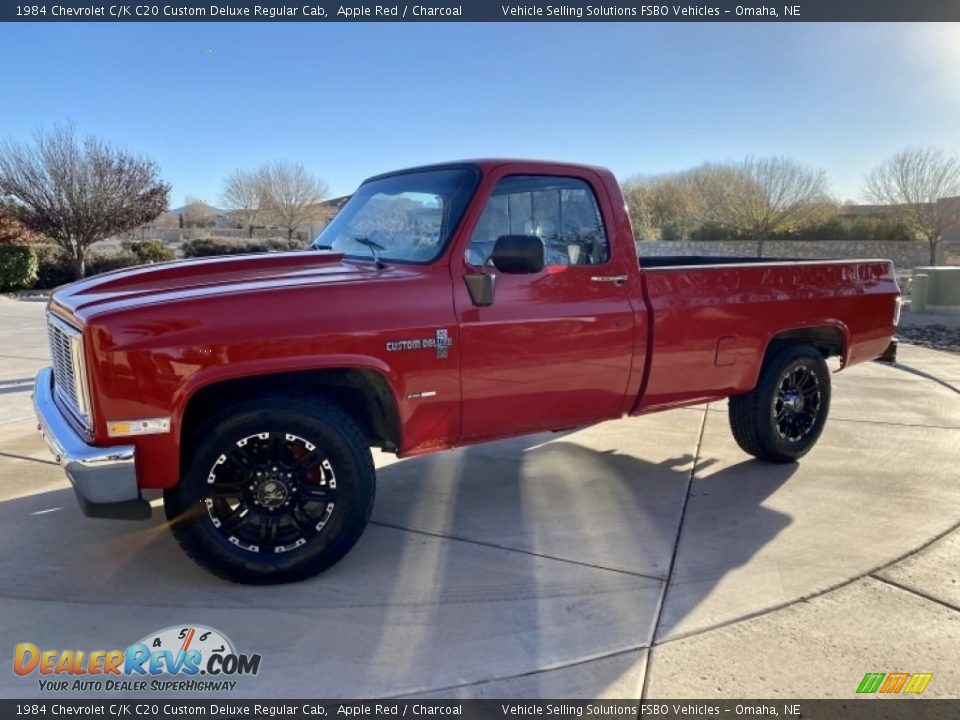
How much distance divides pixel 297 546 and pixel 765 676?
213 centimetres

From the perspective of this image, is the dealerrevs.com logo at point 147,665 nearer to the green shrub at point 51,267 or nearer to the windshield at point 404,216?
the windshield at point 404,216

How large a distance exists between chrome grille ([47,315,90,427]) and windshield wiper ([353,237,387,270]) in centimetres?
148

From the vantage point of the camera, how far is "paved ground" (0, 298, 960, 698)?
291 cm

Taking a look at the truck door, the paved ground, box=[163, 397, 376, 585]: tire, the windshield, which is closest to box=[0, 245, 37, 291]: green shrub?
the paved ground

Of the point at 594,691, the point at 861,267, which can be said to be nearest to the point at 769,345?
the point at 861,267

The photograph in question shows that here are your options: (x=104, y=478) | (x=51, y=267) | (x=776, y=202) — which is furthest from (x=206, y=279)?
(x=776, y=202)

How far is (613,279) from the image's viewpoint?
4371 millimetres

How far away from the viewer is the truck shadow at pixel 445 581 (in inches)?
116

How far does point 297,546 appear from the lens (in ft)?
11.6

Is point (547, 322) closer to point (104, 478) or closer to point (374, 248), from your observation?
point (374, 248)

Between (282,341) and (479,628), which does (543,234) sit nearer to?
(282,341)

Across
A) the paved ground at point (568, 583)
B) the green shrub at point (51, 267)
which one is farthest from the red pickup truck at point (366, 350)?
the green shrub at point (51, 267)

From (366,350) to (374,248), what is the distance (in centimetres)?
98

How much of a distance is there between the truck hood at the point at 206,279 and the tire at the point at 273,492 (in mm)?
590
